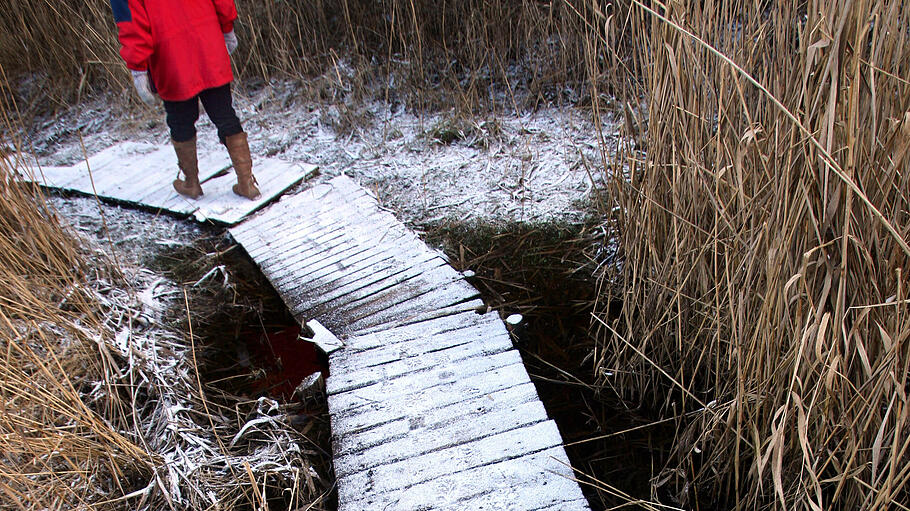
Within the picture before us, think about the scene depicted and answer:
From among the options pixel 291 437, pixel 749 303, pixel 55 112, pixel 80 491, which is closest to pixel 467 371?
pixel 291 437

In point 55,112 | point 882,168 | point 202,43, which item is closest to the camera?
point 882,168

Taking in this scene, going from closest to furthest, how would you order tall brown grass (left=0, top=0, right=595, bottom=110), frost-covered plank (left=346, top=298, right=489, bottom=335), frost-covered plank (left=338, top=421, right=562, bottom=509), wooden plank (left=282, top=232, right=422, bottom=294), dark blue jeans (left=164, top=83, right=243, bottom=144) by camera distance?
1. frost-covered plank (left=338, top=421, right=562, bottom=509)
2. frost-covered plank (left=346, top=298, right=489, bottom=335)
3. wooden plank (left=282, top=232, right=422, bottom=294)
4. dark blue jeans (left=164, top=83, right=243, bottom=144)
5. tall brown grass (left=0, top=0, right=595, bottom=110)

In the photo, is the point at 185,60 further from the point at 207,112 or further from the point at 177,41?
the point at 207,112

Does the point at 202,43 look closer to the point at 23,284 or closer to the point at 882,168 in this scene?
the point at 23,284

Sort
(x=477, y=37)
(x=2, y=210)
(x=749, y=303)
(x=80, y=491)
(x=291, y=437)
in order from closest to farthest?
(x=749, y=303)
(x=80, y=491)
(x=291, y=437)
(x=2, y=210)
(x=477, y=37)

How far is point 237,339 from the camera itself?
2699 mm

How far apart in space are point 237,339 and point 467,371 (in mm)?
1032

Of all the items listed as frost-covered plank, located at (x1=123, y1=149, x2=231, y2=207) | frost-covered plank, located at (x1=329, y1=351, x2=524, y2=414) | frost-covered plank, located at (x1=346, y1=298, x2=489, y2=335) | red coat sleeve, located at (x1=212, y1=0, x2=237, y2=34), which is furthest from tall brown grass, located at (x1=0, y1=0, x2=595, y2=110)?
frost-covered plank, located at (x1=329, y1=351, x2=524, y2=414)

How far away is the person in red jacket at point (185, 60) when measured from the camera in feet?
9.32

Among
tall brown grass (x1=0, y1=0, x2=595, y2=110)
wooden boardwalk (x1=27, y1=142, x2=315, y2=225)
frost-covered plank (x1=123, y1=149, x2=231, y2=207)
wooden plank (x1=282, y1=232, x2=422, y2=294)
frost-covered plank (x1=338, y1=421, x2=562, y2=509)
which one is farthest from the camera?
tall brown grass (x1=0, y1=0, x2=595, y2=110)

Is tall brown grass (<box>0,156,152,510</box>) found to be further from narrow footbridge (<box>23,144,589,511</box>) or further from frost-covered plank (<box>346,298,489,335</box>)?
frost-covered plank (<box>346,298,489,335</box>)

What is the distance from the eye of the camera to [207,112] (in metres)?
3.25

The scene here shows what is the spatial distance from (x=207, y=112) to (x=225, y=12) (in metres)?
0.48

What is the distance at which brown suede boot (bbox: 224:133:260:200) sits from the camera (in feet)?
10.9
